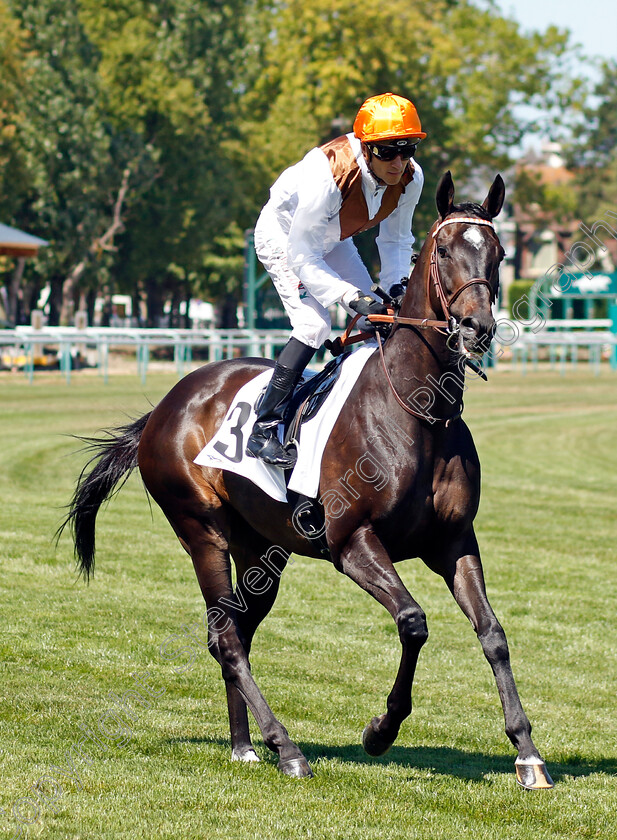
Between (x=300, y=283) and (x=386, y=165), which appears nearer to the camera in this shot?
(x=386, y=165)

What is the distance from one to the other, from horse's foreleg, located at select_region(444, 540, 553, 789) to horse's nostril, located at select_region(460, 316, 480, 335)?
87 centimetres

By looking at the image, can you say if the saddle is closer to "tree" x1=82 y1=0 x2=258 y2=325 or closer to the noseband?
the noseband

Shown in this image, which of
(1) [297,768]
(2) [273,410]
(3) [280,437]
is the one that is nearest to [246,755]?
(1) [297,768]

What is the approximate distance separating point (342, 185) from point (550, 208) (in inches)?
1859

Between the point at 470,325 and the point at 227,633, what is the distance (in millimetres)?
1795

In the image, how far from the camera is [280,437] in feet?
16.9

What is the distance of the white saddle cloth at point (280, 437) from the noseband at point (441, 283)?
0.58 m

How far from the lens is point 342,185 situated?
490cm

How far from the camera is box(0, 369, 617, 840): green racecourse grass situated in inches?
159

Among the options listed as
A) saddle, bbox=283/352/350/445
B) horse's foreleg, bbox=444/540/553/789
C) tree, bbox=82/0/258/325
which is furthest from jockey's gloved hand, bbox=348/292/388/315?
tree, bbox=82/0/258/325

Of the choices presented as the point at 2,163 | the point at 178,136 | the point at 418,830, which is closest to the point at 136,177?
the point at 178,136

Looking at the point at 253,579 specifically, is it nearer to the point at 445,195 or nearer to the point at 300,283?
the point at 300,283

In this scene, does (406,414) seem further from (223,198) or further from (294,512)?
(223,198)

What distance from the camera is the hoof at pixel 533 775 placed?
170 inches
